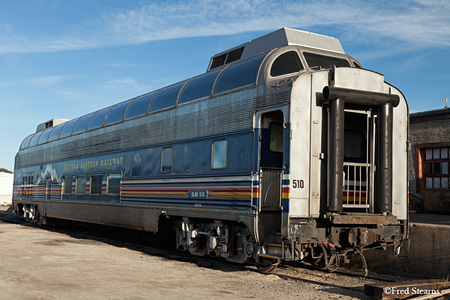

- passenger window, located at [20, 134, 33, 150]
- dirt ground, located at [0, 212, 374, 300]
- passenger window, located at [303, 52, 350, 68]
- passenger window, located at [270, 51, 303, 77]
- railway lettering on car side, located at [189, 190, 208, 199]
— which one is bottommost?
dirt ground, located at [0, 212, 374, 300]

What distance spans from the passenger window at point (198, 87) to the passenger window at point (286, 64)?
193cm

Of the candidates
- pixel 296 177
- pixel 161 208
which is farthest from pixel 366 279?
pixel 161 208

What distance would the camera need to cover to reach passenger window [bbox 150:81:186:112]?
12.4 m

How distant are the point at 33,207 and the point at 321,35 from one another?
1636 centimetres

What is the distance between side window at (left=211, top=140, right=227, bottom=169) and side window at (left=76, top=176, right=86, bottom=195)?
25.7 ft

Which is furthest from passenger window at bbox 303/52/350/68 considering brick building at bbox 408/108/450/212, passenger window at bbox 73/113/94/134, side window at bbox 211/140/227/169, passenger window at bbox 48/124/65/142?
passenger window at bbox 48/124/65/142

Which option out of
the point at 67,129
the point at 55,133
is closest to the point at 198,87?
the point at 67,129

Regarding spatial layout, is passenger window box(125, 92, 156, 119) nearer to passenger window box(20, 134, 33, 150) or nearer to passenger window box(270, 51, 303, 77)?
passenger window box(270, 51, 303, 77)

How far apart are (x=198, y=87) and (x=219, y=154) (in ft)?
6.62

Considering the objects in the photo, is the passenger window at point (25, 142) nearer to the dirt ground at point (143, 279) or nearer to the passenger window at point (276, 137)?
the dirt ground at point (143, 279)

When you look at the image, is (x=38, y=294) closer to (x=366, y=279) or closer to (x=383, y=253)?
(x=366, y=279)

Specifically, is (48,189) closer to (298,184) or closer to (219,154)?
(219,154)

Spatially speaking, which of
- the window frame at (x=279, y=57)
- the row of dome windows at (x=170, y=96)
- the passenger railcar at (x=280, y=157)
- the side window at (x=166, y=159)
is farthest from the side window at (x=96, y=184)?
the window frame at (x=279, y=57)

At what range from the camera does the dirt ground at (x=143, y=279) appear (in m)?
7.48
